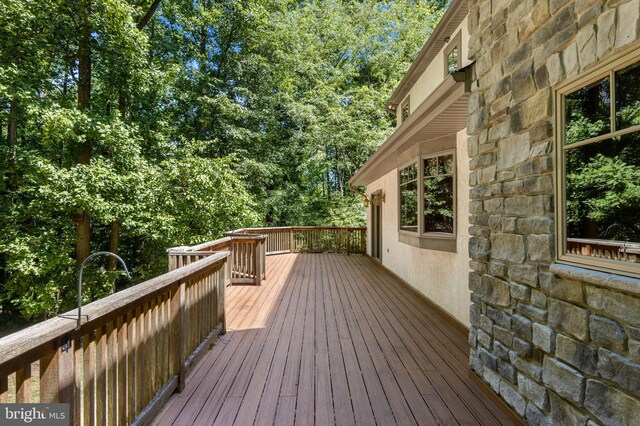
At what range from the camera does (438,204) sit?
14.7 ft

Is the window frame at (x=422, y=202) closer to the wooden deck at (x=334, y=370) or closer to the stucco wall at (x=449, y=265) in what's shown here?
the stucco wall at (x=449, y=265)

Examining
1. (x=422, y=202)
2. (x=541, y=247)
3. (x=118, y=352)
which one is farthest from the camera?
(x=422, y=202)

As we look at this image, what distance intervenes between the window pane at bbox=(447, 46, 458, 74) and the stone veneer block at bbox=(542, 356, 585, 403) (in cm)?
489

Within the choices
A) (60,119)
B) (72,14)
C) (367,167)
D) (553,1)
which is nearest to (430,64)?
(367,167)

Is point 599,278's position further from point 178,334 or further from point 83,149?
point 83,149

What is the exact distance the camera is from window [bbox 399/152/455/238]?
167 inches

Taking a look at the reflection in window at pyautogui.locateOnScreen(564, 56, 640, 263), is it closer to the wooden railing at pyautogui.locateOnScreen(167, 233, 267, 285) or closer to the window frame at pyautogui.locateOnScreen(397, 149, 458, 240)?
the window frame at pyautogui.locateOnScreen(397, 149, 458, 240)

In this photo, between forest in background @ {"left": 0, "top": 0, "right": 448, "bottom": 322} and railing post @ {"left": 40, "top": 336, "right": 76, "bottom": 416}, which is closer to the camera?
railing post @ {"left": 40, "top": 336, "right": 76, "bottom": 416}

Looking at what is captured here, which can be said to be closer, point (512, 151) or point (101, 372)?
point (101, 372)

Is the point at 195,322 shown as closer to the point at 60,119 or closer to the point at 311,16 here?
the point at 60,119

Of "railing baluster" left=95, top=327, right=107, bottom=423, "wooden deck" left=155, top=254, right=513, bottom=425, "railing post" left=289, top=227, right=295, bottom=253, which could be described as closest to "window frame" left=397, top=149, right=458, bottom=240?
"wooden deck" left=155, top=254, right=513, bottom=425

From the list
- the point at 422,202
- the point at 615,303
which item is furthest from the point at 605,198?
the point at 422,202

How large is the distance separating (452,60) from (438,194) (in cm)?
268

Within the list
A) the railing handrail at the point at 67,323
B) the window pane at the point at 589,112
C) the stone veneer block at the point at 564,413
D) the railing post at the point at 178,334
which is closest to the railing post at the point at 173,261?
the railing post at the point at 178,334
